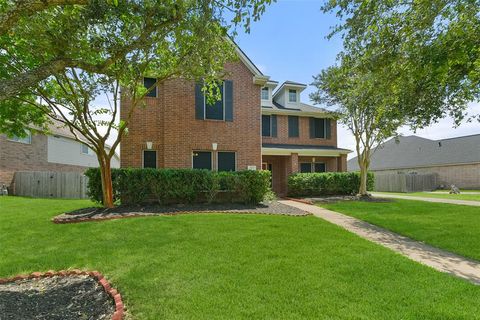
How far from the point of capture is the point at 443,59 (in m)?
6.30

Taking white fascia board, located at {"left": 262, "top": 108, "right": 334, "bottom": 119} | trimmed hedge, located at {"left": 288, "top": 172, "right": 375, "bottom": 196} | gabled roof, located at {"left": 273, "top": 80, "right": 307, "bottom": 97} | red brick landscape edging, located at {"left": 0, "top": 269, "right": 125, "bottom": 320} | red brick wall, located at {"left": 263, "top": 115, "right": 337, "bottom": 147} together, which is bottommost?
red brick landscape edging, located at {"left": 0, "top": 269, "right": 125, "bottom": 320}

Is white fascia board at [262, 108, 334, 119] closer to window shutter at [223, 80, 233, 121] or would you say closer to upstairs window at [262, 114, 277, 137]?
upstairs window at [262, 114, 277, 137]

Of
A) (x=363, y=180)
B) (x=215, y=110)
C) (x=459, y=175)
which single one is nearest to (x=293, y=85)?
(x=363, y=180)

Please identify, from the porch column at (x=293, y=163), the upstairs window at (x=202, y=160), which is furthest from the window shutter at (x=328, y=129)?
the upstairs window at (x=202, y=160)

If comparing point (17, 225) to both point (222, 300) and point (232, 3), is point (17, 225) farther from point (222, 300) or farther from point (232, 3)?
point (232, 3)

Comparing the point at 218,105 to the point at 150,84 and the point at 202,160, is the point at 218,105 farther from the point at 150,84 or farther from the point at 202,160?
the point at 150,84

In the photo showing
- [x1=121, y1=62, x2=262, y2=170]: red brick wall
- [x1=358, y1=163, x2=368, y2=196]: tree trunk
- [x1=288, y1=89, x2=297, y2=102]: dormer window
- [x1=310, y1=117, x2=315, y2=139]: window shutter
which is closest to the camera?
[x1=121, y1=62, x2=262, y2=170]: red brick wall

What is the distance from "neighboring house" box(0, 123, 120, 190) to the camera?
16.8 m

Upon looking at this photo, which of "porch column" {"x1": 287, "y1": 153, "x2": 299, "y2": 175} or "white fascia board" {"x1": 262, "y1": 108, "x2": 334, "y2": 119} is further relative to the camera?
"white fascia board" {"x1": 262, "y1": 108, "x2": 334, "y2": 119}

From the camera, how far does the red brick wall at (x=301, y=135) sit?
19734 mm

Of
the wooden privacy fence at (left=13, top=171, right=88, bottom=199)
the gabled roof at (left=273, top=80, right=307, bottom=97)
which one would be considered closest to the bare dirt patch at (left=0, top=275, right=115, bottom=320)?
the wooden privacy fence at (left=13, top=171, right=88, bottom=199)

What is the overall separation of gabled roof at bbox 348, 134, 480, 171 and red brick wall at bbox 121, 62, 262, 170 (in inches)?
708

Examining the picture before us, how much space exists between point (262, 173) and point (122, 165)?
6558 millimetres

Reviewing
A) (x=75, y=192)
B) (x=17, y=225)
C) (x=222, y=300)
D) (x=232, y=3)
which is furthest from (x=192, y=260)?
(x=75, y=192)
